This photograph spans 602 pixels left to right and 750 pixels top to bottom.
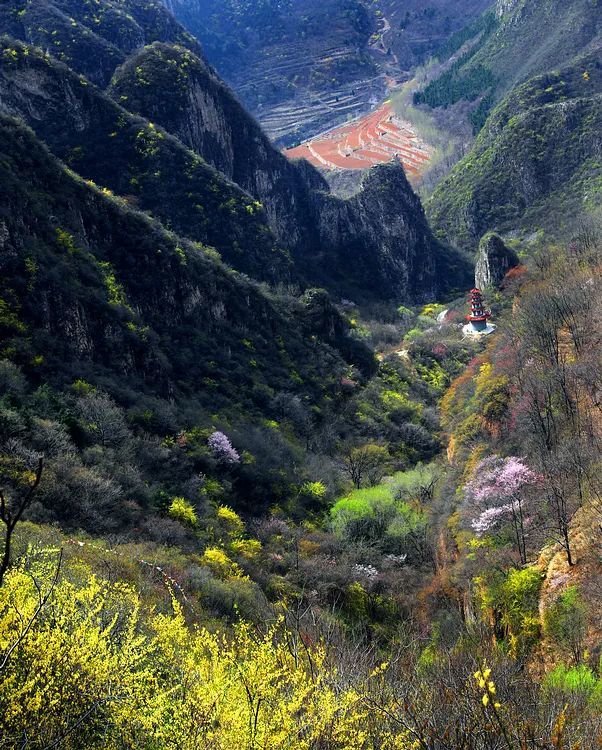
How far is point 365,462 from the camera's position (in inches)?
2132

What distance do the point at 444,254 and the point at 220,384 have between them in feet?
329

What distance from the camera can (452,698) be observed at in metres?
13.6

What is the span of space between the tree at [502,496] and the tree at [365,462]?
13.5 m

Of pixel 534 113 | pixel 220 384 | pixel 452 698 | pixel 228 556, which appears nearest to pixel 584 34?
pixel 534 113

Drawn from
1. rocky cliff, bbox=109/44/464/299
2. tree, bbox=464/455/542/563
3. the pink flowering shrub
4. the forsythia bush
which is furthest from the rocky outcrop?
the forsythia bush

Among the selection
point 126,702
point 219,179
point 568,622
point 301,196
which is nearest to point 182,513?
point 568,622

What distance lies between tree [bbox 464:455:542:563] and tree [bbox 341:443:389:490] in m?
13.5

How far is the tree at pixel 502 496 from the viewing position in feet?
109

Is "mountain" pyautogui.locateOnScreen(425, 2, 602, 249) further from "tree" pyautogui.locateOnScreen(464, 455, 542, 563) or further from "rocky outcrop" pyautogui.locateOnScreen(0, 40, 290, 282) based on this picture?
"tree" pyautogui.locateOnScreen(464, 455, 542, 563)

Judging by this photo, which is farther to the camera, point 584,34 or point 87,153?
point 584,34

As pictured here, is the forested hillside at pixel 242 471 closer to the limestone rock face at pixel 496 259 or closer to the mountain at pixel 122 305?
the mountain at pixel 122 305

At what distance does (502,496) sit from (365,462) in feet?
65.0

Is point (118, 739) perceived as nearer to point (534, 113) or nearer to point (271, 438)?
point (271, 438)

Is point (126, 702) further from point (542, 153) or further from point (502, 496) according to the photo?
point (542, 153)
